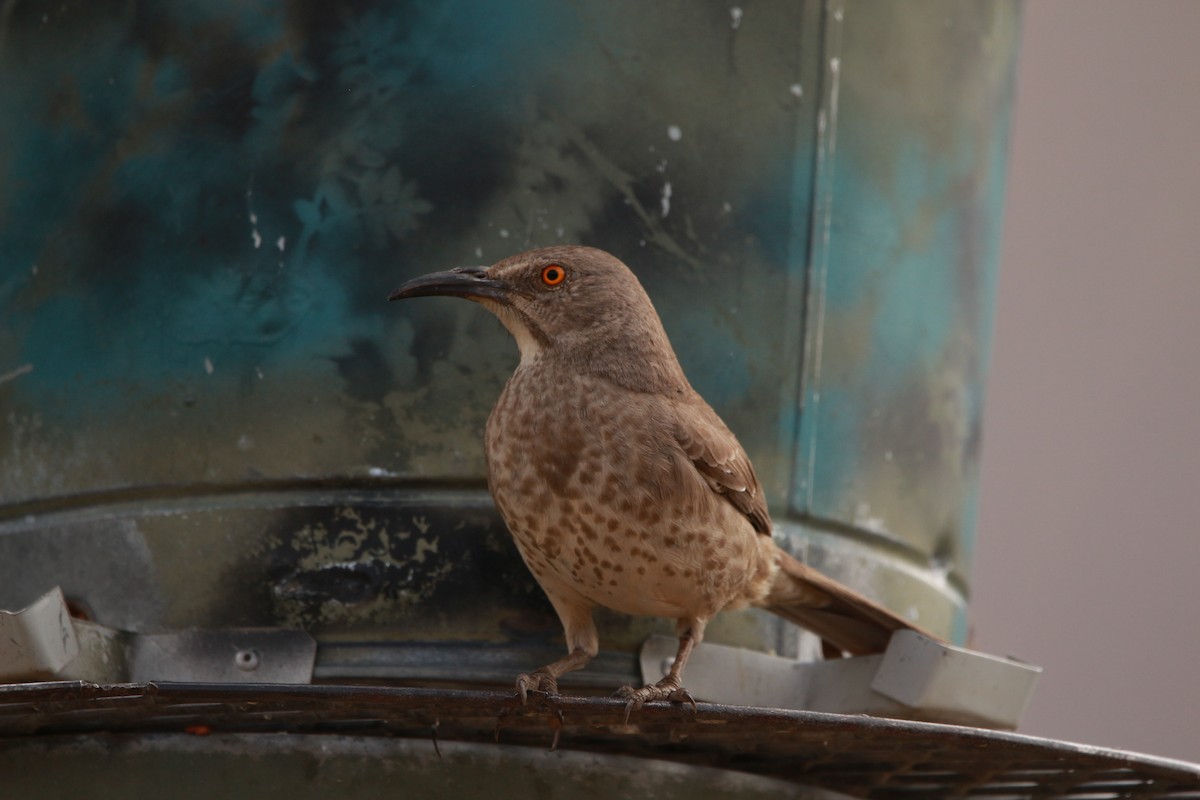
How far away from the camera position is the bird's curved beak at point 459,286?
14.0 ft

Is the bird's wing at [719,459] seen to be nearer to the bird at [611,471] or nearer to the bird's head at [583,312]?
the bird at [611,471]

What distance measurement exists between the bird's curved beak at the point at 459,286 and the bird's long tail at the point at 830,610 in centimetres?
99

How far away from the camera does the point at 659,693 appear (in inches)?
161

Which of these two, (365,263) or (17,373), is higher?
(365,263)

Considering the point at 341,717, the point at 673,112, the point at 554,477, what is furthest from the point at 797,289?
the point at 341,717

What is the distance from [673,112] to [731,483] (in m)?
0.97

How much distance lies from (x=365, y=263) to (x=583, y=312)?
56cm

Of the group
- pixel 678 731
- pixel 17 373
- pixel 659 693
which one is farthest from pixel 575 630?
pixel 17 373

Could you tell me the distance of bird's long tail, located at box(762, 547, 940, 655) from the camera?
4.70 m

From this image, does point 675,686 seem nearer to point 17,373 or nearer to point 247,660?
point 247,660

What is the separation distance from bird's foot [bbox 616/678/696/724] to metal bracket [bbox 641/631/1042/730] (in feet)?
0.87

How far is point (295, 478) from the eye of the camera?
4387 millimetres

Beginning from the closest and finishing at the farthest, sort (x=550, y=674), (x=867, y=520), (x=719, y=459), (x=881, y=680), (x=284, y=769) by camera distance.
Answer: (x=284, y=769), (x=550, y=674), (x=719, y=459), (x=881, y=680), (x=867, y=520)

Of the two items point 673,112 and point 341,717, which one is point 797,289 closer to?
point 673,112
